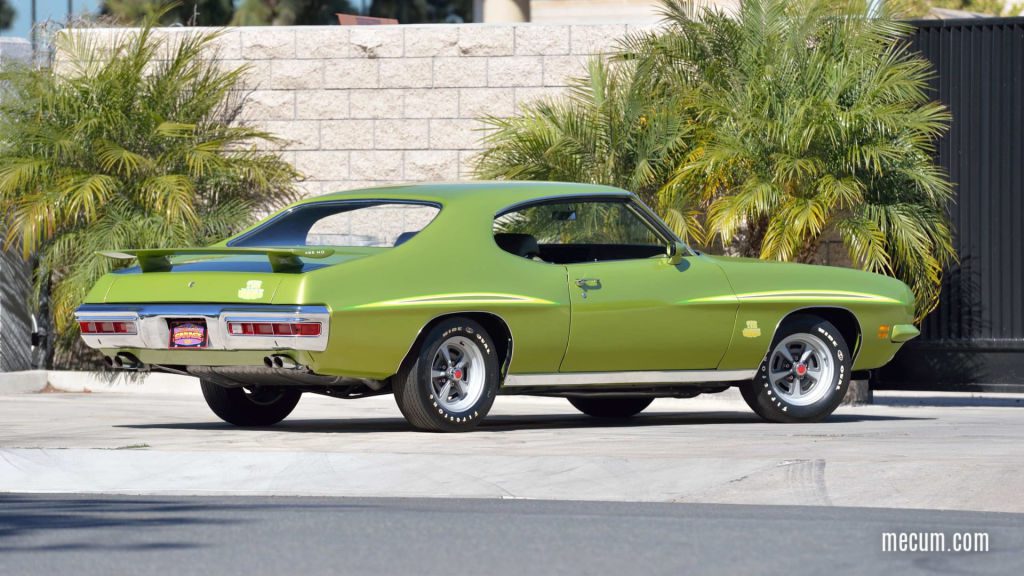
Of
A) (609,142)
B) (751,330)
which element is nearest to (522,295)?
(751,330)

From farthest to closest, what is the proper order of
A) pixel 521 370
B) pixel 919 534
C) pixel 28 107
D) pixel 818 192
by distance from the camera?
pixel 28 107 < pixel 818 192 < pixel 521 370 < pixel 919 534

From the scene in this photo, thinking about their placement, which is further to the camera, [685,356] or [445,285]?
[685,356]

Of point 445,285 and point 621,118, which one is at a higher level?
point 621,118

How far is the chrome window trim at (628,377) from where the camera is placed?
1082 centimetres

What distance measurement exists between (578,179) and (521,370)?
5.05 m

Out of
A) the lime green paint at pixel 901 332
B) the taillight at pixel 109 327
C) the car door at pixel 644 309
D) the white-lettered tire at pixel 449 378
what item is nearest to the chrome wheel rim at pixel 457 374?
the white-lettered tire at pixel 449 378

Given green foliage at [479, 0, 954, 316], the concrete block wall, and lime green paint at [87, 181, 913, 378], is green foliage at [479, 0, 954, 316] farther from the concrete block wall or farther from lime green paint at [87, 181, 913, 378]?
lime green paint at [87, 181, 913, 378]

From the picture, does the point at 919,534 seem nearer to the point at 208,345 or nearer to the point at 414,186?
the point at 208,345

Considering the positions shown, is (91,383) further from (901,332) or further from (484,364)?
(901,332)

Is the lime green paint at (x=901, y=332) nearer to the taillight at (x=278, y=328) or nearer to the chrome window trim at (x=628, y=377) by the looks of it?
the chrome window trim at (x=628, y=377)

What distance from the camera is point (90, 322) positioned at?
1046cm

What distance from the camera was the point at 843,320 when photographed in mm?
12133

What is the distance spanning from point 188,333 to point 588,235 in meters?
2.86

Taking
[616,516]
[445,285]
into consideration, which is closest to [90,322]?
[445,285]
